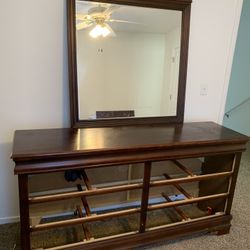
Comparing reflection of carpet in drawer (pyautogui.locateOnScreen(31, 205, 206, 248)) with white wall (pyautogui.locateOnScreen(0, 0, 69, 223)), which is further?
reflection of carpet in drawer (pyautogui.locateOnScreen(31, 205, 206, 248))

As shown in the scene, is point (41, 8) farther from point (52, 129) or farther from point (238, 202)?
point (238, 202)

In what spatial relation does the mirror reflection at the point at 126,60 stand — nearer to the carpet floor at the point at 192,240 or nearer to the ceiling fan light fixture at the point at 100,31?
the ceiling fan light fixture at the point at 100,31

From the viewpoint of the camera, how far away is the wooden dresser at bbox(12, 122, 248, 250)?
1.32 metres

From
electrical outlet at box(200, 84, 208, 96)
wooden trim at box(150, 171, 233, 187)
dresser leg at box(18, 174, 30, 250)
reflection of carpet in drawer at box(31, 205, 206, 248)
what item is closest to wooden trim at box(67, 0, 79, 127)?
dresser leg at box(18, 174, 30, 250)

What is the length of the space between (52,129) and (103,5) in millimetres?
922

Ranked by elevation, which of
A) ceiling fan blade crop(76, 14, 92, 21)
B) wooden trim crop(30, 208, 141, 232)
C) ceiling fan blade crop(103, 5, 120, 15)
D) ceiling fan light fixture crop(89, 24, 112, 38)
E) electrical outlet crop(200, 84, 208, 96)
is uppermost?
ceiling fan blade crop(103, 5, 120, 15)

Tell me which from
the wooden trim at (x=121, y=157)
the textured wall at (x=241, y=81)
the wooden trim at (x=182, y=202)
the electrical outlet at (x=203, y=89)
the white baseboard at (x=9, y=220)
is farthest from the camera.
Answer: the textured wall at (x=241, y=81)

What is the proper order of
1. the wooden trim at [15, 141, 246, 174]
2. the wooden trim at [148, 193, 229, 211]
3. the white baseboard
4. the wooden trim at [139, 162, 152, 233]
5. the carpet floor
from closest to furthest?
the wooden trim at [15, 141, 246, 174] → the wooden trim at [139, 162, 152, 233] → the wooden trim at [148, 193, 229, 211] → the carpet floor → the white baseboard

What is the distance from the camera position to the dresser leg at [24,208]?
1.28m

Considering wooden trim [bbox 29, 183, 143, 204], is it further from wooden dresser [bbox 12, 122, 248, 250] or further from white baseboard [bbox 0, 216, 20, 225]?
white baseboard [bbox 0, 216, 20, 225]

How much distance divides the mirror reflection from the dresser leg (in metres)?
0.63

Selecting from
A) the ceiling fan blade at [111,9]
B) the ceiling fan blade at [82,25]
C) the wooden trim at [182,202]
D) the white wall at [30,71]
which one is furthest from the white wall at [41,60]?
the wooden trim at [182,202]

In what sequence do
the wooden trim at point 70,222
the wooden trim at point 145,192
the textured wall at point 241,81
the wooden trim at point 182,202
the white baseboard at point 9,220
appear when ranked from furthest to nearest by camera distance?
the textured wall at point 241,81, the white baseboard at point 9,220, the wooden trim at point 182,202, the wooden trim at point 145,192, the wooden trim at point 70,222

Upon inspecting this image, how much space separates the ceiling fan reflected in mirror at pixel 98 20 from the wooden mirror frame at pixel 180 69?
0.05 metres
